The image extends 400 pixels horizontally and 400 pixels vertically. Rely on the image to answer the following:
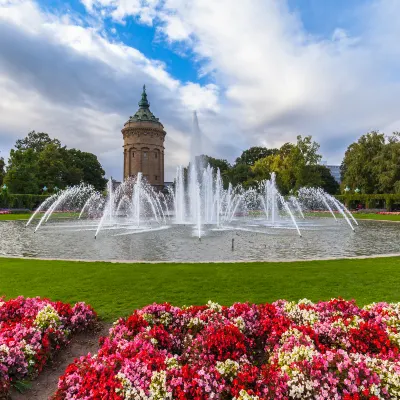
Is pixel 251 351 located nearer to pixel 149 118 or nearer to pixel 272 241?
pixel 272 241

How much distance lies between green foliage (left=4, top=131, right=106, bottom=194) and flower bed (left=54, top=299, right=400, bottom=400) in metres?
50.0

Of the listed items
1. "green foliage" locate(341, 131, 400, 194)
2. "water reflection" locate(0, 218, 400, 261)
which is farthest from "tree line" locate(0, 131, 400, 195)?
"water reflection" locate(0, 218, 400, 261)

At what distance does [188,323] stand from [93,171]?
72.8 m

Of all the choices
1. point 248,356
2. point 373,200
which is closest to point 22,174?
point 373,200

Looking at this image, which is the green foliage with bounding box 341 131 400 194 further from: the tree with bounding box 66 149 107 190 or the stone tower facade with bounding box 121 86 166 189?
the tree with bounding box 66 149 107 190

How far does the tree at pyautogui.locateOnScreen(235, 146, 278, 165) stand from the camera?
3361 inches

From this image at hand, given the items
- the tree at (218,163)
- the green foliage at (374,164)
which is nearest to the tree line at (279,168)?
the green foliage at (374,164)

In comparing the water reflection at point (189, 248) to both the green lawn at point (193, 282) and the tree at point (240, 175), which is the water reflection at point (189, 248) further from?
the tree at point (240, 175)

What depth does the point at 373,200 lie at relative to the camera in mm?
47562

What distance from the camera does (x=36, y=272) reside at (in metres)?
8.59

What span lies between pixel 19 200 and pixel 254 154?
57.5 m

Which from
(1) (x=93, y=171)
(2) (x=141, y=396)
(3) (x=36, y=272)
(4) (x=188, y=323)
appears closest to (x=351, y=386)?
(2) (x=141, y=396)

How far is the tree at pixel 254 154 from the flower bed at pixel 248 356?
3238 inches

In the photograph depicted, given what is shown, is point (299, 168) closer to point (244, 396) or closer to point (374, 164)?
point (374, 164)
